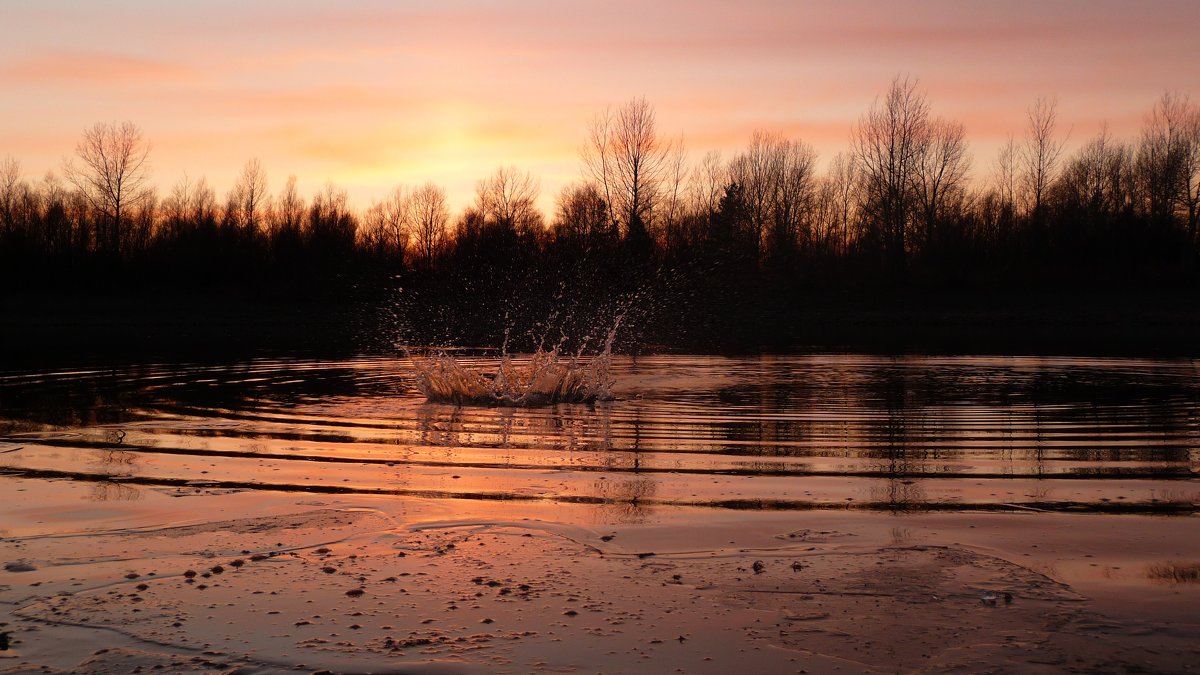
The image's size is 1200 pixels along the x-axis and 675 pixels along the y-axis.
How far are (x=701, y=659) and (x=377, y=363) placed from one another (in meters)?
24.8

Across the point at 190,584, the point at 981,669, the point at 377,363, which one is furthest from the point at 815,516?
the point at 377,363

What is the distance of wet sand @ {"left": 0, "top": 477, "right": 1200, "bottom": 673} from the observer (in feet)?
18.4

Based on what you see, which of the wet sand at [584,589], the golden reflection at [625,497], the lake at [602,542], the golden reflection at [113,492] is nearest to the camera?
the wet sand at [584,589]

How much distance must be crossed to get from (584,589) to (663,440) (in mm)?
7030

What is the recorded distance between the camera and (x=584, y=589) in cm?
680

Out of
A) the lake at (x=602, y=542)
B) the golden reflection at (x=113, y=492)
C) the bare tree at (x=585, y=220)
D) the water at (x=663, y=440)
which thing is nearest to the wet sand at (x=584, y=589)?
the lake at (x=602, y=542)

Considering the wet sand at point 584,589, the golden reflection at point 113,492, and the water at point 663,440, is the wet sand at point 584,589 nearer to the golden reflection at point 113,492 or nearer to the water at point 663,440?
the golden reflection at point 113,492

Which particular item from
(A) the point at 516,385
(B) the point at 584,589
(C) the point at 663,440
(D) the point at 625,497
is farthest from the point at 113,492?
(A) the point at 516,385

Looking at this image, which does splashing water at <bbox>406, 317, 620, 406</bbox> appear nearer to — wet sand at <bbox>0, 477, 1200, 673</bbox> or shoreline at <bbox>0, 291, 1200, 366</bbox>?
wet sand at <bbox>0, 477, 1200, 673</bbox>

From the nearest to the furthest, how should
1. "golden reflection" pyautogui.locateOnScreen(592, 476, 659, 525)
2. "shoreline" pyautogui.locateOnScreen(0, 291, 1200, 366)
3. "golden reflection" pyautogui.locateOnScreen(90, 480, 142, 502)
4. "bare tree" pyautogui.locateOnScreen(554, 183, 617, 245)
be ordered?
"golden reflection" pyautogui.locateOnScreen(592, 476, 659, 525) < "golden reflection" pyautogui.locateOnScreen(90, 480, 142, 502) < "shoreline" pyautogui.locateOnScreen(0, 291, 1200, 366) < "bare tree" pyautogui.locateOnScreen(554, 183, 617, 245)

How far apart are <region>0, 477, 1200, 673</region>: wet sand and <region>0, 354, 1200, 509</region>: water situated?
101 cm

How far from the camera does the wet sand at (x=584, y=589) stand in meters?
5.62

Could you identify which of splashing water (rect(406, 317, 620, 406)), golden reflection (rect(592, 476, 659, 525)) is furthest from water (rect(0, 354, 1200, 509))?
splashing water (rect(406, 317, 620, 406))

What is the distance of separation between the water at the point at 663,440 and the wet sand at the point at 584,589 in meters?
1.01
